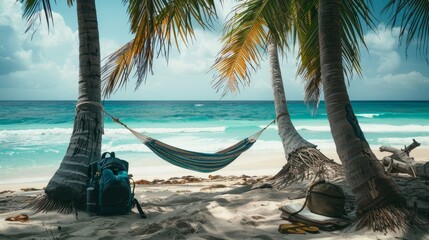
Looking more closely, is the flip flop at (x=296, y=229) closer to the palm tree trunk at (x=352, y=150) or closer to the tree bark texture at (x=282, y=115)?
the palm tree trunk at (x=352, y=150)

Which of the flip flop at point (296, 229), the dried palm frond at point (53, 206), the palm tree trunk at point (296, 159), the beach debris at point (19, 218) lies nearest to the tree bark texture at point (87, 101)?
the dried palm frond at point (53, 206)

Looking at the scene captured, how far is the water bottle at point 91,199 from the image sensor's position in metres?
2.75

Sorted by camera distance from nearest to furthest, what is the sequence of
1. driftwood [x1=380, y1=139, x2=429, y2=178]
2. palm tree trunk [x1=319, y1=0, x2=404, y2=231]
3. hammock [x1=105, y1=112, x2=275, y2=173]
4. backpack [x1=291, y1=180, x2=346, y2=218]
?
palm tree trunk [x1=319, y1=0, x2=404, y2=231] < backpack [x1=291, y1=180, x2=346, y2=218] < driftwood [x1=380, y1=139, x2=429, y2=178] < hammock [x1=105, y1=112, x2=275, y2=173]

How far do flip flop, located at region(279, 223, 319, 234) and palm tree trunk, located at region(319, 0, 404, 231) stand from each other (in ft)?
0.88

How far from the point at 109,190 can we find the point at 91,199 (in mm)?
186

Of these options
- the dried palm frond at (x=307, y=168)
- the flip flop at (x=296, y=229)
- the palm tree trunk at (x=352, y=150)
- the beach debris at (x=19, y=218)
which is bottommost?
the beach debris at (x=19, y=218)

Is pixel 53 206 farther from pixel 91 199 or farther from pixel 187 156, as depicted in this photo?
pixel 187 156

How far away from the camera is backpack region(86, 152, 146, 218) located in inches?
106

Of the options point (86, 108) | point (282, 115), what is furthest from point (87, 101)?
point (282, 115)

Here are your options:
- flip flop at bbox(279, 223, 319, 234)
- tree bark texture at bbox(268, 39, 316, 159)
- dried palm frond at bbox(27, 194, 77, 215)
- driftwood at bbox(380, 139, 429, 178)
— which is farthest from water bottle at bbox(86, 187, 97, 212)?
driftwood at bbox(380, 139, 429, 178)

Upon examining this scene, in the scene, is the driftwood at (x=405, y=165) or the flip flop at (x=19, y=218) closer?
the flip flop at (x=19, y=218)

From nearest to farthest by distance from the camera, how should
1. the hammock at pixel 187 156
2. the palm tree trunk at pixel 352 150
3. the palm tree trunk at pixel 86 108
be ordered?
the palm tree trunk at pixel 352 150 < the palm tree trunk at pixel 86 108 < the hammock at pixel 187 156

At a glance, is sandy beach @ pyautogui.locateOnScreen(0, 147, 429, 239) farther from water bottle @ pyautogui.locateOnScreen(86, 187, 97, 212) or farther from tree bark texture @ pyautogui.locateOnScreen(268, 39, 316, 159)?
tree bark texture @ pyautogui.locateOnScreen(268, 39, 316, 159)

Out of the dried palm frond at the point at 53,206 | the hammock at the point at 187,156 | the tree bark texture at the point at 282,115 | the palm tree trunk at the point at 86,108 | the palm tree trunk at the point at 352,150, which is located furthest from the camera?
the tree bark texture at the point at 282,115
